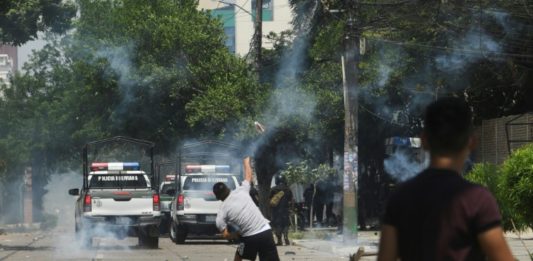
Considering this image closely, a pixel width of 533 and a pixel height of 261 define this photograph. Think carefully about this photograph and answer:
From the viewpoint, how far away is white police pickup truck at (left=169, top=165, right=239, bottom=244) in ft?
89.5

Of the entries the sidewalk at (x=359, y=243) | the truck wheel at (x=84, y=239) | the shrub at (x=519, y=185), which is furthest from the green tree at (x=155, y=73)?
the shrub at (x=519, y=185)

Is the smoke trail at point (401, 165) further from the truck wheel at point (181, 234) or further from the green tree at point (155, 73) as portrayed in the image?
the truck wheel at point (181, 234)

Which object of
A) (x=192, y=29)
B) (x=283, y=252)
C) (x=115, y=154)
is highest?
(x=192, y=29)

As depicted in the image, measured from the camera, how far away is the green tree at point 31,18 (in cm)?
2706

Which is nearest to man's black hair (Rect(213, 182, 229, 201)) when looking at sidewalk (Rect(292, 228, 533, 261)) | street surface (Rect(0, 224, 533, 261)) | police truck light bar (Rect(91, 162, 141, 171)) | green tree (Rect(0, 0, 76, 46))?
sidewalk (Rect(292, 228, 533, 261))

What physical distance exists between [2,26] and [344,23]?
9454 mm

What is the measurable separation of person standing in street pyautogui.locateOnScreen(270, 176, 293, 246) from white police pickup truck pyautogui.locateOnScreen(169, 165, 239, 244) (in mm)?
1108

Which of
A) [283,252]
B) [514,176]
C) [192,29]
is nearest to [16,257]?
[283,252]

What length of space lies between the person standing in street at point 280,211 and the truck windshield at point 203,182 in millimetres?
1378

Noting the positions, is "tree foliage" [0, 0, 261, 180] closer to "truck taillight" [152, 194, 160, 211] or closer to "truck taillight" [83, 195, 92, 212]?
"truck taillight" [152, 194, 160, 211]

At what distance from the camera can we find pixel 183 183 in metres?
28.1

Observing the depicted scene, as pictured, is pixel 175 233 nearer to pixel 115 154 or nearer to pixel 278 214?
pixel 278 214

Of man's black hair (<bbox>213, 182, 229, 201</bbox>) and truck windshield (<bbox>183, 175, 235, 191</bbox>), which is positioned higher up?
truck windshield (<bbox>183, 175, 235, 191</bbox>)

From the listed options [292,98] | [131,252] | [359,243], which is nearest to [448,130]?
[131,252]
